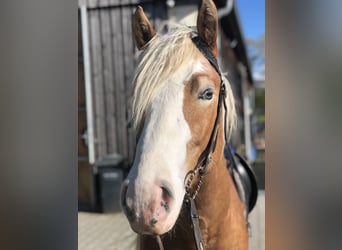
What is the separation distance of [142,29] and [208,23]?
0.22 meters

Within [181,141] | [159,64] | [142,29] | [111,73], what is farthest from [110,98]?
[181,141]

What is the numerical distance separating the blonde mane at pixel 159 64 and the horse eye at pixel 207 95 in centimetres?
10

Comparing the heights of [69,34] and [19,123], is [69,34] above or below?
above

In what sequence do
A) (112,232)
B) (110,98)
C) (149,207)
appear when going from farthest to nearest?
1. (110,98)
2. (112,232)
3. (149,207)

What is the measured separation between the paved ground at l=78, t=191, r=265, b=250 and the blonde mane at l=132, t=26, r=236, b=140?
72 centimetres

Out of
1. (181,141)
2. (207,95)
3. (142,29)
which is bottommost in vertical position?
(181,141)

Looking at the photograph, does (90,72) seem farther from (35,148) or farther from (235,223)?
(235,223)

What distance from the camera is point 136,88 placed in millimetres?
1080

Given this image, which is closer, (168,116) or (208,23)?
(168,116)

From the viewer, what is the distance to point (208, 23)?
3.53 ft

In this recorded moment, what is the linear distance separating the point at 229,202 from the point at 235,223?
91 millimetres

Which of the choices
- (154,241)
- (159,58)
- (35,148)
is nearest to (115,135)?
(35,148)

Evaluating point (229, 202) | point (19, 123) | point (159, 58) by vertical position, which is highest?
point (159, 58)

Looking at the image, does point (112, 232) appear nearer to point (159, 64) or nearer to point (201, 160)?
point (201, 160)
